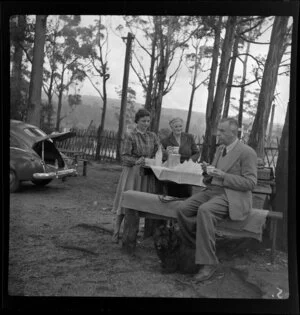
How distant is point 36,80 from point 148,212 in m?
1.38

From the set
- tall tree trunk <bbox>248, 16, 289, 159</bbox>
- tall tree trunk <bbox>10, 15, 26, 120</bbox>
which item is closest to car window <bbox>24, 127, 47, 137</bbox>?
tall tree trunk <bbox>10, 15, 26, 120</bbox>

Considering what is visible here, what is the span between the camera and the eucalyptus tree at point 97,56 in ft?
13.5

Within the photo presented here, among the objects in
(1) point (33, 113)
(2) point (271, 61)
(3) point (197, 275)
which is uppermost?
(2) point (271, 61)

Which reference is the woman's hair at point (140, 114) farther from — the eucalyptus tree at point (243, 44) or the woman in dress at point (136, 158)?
the eucalyptus tree at point (243, 44)

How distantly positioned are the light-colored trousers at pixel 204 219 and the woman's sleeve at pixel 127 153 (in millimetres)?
548

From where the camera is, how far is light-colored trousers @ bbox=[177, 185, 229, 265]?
417 cm

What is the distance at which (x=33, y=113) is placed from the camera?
13.6 feet

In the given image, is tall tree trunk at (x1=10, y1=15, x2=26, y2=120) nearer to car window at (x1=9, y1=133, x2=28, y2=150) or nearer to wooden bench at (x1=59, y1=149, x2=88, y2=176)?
car window at (x1=9, y1=133, x2=28, y2=150)

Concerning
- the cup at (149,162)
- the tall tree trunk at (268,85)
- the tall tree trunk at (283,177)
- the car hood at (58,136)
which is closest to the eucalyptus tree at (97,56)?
the car hood at (58,136)

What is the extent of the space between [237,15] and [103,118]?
1.27 m

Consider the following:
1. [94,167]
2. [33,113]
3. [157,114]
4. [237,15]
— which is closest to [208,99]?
[157,114]

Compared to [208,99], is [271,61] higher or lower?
higher

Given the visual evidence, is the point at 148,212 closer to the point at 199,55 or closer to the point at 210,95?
the point at 210,95
